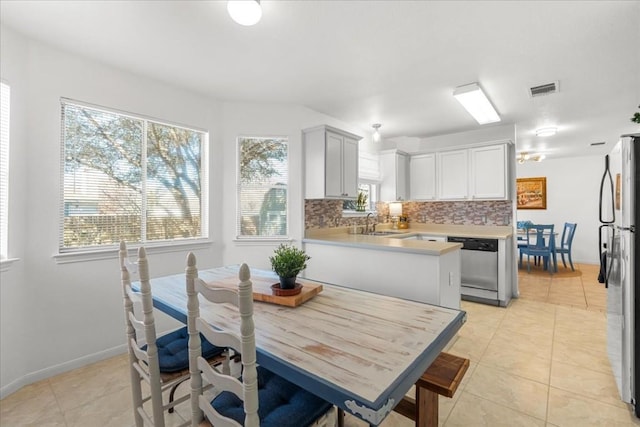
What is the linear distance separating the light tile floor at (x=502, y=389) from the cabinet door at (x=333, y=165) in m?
2.11

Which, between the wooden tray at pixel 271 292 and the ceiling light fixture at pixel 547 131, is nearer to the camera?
the wooden tray at pixel 271 292

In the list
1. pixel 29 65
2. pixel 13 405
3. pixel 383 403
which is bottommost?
pixel 13 405

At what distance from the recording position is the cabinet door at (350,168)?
385 centimetres

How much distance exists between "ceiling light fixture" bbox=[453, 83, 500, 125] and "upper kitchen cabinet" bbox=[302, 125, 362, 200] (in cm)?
137

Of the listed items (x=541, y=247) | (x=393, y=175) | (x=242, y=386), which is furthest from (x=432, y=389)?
(x=541, y=247)

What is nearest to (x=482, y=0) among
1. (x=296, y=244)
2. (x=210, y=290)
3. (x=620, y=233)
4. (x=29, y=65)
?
(x=620, y=233)

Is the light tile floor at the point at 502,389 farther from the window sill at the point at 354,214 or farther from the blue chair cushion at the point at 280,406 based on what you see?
the window sill at the point at 354,214

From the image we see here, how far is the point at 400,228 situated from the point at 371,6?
390 cm

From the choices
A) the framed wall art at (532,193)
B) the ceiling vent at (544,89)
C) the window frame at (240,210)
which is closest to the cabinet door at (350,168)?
the window frame at (240,210)

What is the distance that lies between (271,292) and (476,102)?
3.14 meters

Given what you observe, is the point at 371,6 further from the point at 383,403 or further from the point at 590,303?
the point at 590,303

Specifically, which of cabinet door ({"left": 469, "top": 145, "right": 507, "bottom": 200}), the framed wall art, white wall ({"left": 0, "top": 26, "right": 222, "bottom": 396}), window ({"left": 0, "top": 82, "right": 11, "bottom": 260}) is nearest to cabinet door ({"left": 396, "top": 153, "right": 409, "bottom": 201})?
cabinet door ({"left": 469, "top": 145, "right": 507, "bottom": 200})

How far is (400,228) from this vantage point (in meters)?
5.25

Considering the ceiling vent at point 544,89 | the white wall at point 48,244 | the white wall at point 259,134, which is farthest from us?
the white wall at point 259,134
